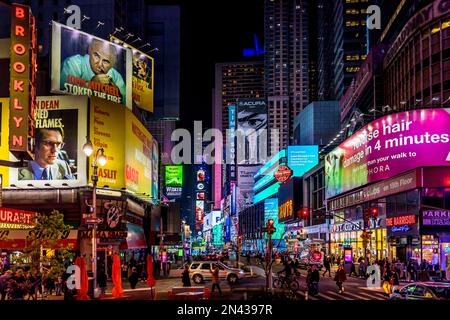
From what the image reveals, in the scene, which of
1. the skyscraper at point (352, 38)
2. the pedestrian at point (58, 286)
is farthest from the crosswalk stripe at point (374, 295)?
the skyscraper at point (352, 38)

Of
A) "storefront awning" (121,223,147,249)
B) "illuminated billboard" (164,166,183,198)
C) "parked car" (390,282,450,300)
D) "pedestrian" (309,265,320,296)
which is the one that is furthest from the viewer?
"illuminated billboard" (164,166,183,198)

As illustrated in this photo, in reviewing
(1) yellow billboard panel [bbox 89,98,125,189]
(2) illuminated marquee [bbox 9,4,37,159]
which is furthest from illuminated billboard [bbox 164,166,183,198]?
(2) illuminated marquee [bbox 9,4,37,159]

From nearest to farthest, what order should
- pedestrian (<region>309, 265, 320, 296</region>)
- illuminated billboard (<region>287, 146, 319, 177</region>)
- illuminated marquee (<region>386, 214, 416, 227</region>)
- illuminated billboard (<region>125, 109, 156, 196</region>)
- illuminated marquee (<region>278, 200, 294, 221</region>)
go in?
pedestrian (<region>309, 265, 320, 296</region>) < illuminated billboard (<region>125, 109, 156, 196</region>) < illuminated marquee (<region>386, 214, 416, 227</region>) < illuminated marquee (<region>278, 200, 294, 221</region>) < illuminated billboard (<region>287, 146, 319, 177</region>)

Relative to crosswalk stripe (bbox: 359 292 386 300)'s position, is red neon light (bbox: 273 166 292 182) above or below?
above

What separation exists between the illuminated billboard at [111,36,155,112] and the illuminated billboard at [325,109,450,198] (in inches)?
1023

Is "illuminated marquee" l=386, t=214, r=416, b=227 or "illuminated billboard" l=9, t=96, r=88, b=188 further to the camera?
"illuminated marquee" l=386, t=214, r=416, b=227

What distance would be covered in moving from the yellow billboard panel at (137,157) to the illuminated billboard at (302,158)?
323 ft

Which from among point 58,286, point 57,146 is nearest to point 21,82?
point 58,286

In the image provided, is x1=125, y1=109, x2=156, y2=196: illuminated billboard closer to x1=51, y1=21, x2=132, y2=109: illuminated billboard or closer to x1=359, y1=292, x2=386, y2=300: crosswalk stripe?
x1=51, y1=21, x2=132, y2=109: illuminated billboard

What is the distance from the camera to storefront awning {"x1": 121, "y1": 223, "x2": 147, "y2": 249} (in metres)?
55.3

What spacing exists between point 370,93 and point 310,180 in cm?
2228

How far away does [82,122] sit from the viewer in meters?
49.2
